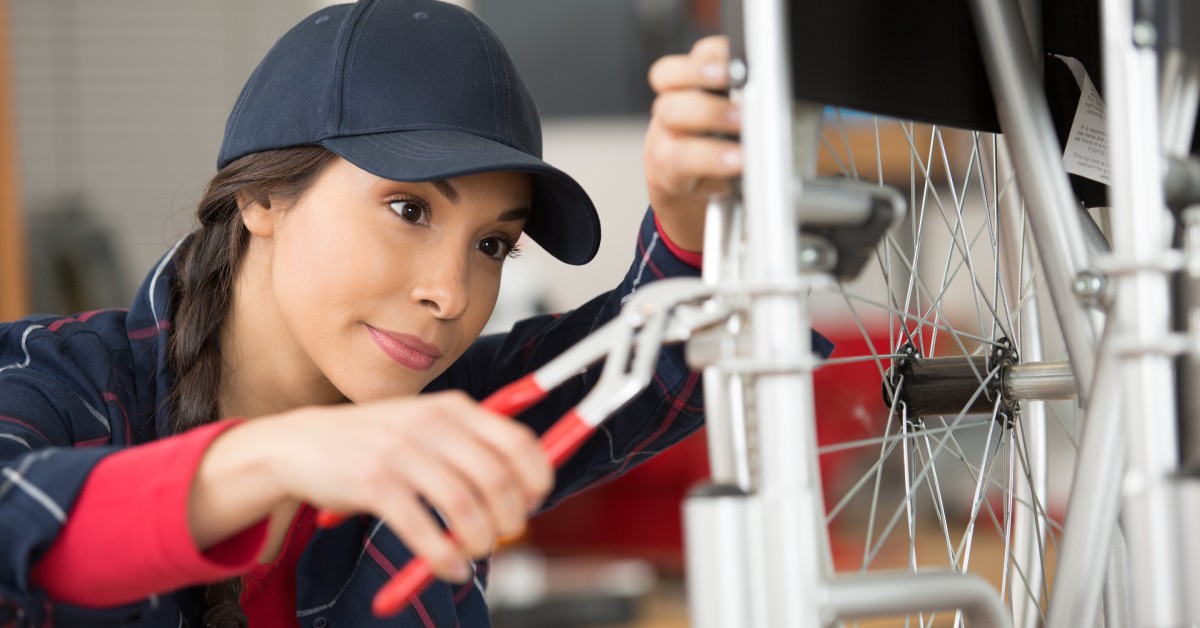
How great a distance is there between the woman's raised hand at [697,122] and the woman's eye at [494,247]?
10.0 inches

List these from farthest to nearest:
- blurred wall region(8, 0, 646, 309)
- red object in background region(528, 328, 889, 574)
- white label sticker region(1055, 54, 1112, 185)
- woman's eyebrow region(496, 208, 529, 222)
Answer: blurred wall region(8, 0, 646, 309), red object in background region(528, 328, 889, 574), woman's eyebrow region(496, 208, 529, 222), white label sticker region(1055, 54, 1112, 185)

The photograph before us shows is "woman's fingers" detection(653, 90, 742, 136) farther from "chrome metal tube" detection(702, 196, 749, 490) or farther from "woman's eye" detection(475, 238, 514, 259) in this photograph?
"woman's eye" detection(475, 238, 514, 259)

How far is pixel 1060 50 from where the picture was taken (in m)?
0.65

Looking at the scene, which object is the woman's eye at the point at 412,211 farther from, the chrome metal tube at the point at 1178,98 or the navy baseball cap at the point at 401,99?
the chrome metal tube at the point at 1178,98

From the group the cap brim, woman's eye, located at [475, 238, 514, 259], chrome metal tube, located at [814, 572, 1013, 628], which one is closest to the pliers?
chrome metal tube, located at [814, 572, 1013, 628]

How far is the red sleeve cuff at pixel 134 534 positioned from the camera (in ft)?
1.50

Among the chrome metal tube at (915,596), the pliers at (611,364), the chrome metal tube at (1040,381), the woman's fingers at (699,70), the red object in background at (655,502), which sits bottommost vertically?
the red object in background at (655,502)

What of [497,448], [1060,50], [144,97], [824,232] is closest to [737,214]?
[824,232]

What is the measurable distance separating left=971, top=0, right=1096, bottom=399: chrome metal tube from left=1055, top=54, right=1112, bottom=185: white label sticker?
0.10 meters

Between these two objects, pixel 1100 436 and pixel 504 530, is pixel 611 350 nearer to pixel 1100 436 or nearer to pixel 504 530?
pixel 504 530

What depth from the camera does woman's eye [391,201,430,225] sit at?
738 mm

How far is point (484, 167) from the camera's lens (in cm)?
67

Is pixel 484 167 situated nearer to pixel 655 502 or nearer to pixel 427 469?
pixel 427 469

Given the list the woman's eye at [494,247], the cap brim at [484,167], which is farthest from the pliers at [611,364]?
the woman's eye at [494,247]
